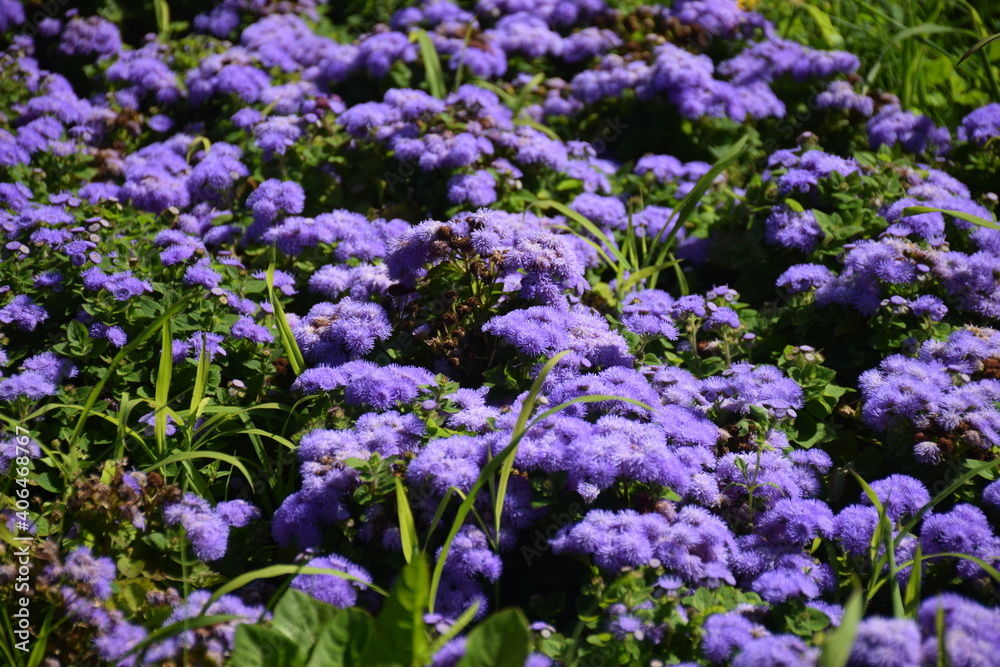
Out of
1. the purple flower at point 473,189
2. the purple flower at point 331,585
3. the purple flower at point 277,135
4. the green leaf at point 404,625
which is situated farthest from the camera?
the purple flower at point 277,135

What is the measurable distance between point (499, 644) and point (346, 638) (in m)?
0.40

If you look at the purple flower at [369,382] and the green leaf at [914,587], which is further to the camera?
the purple flower at [369,382]

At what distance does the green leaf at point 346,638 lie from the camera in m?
1.88

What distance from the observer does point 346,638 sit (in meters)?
1.90

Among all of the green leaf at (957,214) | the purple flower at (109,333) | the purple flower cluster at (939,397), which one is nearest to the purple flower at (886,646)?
the purple flower cluster at (939,397)

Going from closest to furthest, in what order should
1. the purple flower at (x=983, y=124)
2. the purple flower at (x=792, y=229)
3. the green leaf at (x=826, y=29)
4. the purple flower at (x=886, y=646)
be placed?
the purple flower at (x=886, y=646) < the purple flower at (x=792, y=229) < the purple flower at (x=983, y=124) < the green leaf at (x=826, y=29)

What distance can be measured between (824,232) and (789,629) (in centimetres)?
196

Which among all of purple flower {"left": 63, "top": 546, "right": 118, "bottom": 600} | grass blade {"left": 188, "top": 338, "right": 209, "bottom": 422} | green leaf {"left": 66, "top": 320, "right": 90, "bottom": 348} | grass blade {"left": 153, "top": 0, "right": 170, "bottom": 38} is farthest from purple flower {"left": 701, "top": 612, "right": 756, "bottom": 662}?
grass blade {"left": 153, "top": 0, "right": 170, "bottom": 38}

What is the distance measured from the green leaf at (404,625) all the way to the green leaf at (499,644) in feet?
0.47

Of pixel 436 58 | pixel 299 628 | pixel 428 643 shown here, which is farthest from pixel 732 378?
pixel 436 58

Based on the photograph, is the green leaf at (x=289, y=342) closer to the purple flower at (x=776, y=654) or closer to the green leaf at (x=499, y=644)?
the green leaf at (x=499, y=644)

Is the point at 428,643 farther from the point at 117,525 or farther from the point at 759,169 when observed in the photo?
the point at 759,169

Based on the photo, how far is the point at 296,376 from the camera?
9.78 feet

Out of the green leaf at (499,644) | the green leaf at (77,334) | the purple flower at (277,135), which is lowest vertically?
the green leaf at (77,334)
